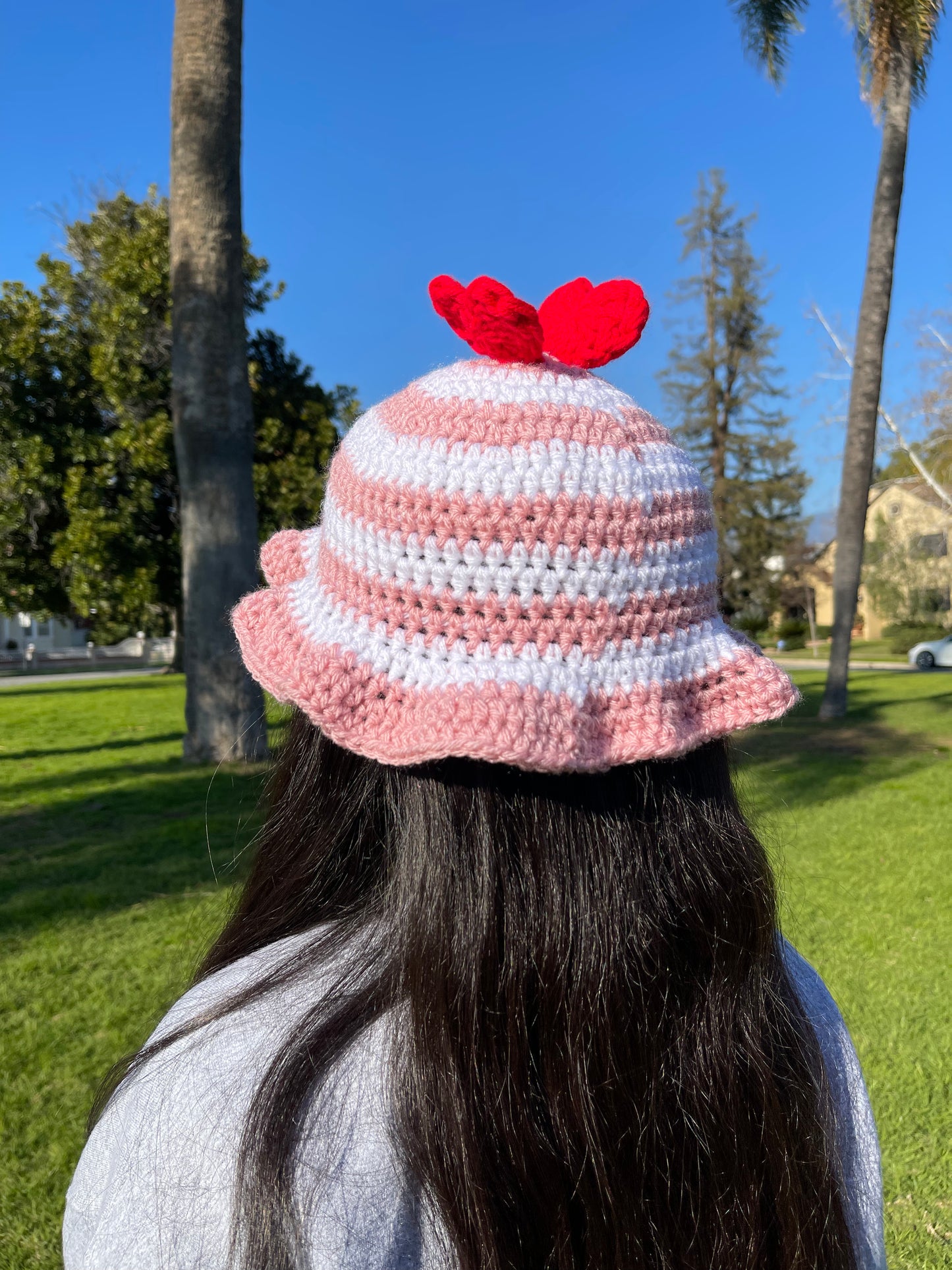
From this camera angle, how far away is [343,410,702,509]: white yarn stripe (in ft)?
3.16

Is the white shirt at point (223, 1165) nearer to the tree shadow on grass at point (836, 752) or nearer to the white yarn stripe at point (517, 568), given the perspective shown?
the white yarn stripe at point (517, 568)

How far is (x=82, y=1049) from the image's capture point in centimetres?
320

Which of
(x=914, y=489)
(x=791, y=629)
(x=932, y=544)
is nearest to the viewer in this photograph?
(x=914, y=489)

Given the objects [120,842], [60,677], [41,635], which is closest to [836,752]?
[120,842]

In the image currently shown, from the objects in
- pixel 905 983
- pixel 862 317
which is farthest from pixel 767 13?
pixel 905 983

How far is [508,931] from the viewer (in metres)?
0.97

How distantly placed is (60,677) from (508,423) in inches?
962

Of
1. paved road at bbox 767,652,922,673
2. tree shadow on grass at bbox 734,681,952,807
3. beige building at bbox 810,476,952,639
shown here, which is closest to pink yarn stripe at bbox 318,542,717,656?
tree shadow on grass at bbox 734,681,952,807

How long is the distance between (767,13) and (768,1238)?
13.0 metres

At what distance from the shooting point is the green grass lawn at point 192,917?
2645 mm

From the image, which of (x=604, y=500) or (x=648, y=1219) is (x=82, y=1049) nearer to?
(x=648, y=1219)

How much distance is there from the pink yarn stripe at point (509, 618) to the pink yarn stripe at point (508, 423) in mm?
175

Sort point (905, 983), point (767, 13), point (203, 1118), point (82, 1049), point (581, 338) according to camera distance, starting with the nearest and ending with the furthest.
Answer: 1. point (203, 1118)
2. point (581, 338)
3. point (82, 1049)
4. point (905, 983)
5. point (767, 13)

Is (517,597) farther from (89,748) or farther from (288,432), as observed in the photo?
(288,432)
